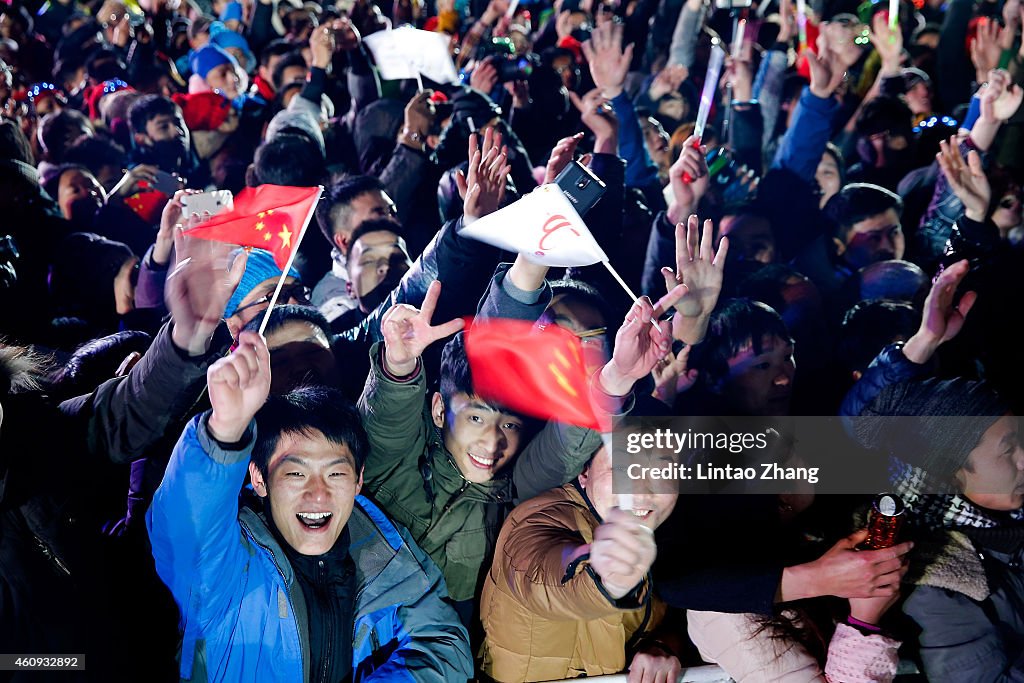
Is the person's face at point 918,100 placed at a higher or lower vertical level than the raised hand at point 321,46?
lower

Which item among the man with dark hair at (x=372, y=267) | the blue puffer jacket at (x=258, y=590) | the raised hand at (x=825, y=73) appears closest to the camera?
the blue puffer jacket at (x=258, y=590)

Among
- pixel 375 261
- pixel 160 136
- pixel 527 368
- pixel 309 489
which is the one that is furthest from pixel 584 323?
pixel 160 136

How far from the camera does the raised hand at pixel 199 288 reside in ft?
7.20

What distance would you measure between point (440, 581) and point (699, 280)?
126 centimetres

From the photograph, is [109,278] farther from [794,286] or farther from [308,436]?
[794,286]

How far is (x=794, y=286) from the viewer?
11.0 feet

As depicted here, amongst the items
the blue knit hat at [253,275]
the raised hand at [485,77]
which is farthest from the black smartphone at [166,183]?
the raised hand at [485,77]

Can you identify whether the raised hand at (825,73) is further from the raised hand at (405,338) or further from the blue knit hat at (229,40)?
the blue knit hat at (229,40)

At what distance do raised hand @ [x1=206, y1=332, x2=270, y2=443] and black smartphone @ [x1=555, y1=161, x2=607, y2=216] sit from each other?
1.02 meters

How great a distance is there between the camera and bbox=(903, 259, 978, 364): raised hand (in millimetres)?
2893

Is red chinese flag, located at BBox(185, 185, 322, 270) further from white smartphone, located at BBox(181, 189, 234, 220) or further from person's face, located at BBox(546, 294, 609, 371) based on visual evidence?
person's face, located at BBox(546, 294, 609, 371)

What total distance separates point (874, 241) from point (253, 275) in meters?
2.51

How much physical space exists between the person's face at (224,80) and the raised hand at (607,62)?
6.18 feet

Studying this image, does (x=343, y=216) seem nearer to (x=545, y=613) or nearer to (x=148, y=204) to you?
(x=148, y=204)
